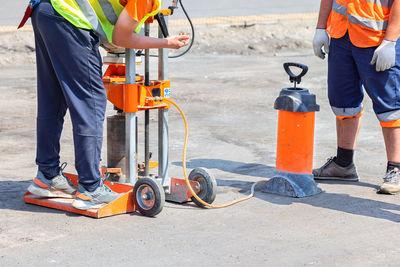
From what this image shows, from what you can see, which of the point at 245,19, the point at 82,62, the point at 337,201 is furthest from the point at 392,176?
the point at 245,19

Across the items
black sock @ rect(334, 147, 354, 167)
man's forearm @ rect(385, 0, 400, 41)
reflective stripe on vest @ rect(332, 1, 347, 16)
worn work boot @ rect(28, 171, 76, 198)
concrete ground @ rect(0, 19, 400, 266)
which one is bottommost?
concrete ground @ rect(0, 19, 400, 266)

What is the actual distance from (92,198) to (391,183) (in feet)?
7.40

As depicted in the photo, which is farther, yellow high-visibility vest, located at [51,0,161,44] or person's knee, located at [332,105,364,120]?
person's knee, located at [332,105,364,120]

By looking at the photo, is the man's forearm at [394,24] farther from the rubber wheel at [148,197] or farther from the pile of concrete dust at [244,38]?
the pile of concrete dust at [244,38]

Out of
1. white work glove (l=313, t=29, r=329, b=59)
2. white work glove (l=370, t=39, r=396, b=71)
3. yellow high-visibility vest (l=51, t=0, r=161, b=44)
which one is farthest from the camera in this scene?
white work glove (l=313, t=29, r=329, b=59)

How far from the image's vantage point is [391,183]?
5461 mm

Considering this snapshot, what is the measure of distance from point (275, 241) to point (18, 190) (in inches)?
80.3

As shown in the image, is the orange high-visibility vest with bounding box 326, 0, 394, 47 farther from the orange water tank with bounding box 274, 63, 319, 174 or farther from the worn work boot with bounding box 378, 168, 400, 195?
the worn work boot with bounding box 378, 168, 400, 195

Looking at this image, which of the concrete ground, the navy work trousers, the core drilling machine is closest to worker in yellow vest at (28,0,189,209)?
the navy work trousers

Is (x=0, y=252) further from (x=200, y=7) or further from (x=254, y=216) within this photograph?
(x=200, y=7)

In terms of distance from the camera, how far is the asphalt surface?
14.8m

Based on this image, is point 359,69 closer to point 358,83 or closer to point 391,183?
point 358,83

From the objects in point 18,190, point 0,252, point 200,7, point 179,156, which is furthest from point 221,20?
point 0,252

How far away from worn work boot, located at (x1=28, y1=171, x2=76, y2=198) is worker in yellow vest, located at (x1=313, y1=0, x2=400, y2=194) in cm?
207
